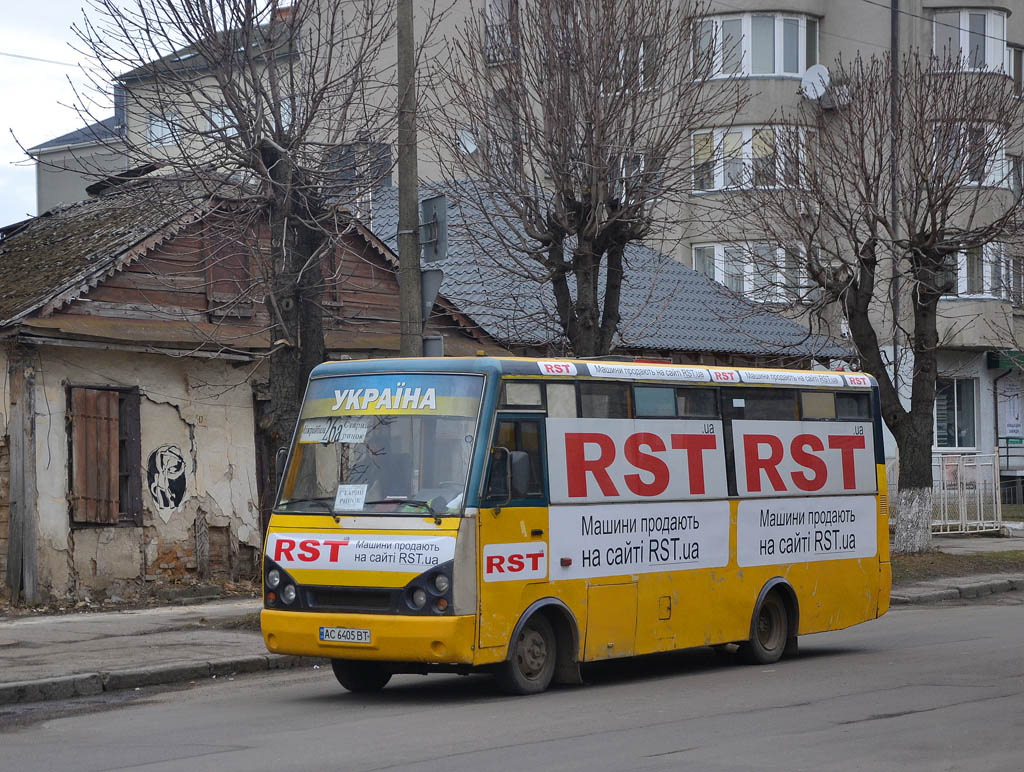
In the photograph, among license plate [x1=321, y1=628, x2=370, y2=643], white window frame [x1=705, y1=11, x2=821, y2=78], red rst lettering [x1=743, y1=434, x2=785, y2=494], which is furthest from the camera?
white window frame [x1=705, y1=11, x2=821, y2=78]

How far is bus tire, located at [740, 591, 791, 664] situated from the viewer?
12961 millimetres

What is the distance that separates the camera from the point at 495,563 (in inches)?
408

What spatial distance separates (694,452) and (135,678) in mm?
5092

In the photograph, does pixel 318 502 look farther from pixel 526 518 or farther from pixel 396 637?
pixel 526 518

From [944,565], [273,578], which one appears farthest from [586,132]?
[944,565]

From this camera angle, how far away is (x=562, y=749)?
323 inches

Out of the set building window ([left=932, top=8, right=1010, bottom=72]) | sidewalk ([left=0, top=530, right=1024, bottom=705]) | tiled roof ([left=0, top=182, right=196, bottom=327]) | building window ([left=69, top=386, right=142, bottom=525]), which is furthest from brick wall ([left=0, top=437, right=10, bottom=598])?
building window ([left=932, top=8, right=1010, bottom=72])

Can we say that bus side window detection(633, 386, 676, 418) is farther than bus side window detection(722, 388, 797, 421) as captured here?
No

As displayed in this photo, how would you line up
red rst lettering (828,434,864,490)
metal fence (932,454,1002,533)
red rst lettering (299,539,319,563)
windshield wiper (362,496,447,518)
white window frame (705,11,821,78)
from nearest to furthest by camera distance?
windshield wiper (362,496,447,518) < red rst lettering (299,539,319,563) < red rst lettering (828,434,864,490) < metal fence (932,454,1002,533) < white window frame (705,11,821,78)

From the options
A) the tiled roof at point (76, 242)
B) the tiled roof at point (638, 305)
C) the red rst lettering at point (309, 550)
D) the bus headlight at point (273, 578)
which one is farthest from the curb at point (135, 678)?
the tiled roof at point (638, 305)

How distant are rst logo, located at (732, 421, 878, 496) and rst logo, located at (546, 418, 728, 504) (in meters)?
0.40

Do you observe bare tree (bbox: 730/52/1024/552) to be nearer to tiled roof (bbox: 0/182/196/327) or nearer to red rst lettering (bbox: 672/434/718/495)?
tiled roof (bbox: 0/182/196/327)

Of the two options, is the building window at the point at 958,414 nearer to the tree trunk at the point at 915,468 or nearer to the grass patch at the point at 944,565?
the grass patch at the point at 944,565

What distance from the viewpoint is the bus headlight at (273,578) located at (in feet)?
35.2
